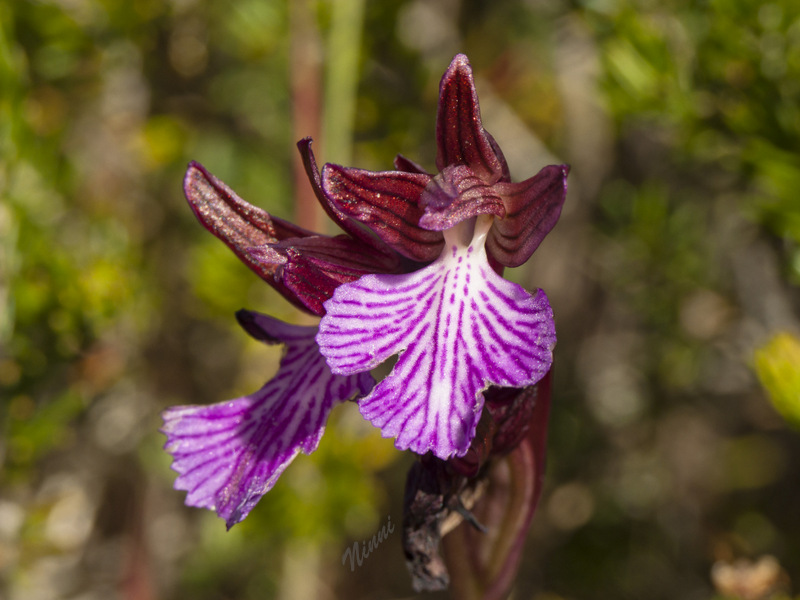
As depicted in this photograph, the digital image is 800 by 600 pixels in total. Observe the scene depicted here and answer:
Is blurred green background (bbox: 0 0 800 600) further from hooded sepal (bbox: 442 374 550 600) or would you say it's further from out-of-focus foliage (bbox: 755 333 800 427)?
hooded sepal (bbox: 442 374 550 600)

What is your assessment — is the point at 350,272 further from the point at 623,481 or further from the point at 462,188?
the point at 623,481

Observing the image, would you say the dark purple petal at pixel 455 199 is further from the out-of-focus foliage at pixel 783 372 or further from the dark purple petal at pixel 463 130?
the out-of-focus foliage at pixel 783 372

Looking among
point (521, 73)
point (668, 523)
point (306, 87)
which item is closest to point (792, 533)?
point (668, 523)

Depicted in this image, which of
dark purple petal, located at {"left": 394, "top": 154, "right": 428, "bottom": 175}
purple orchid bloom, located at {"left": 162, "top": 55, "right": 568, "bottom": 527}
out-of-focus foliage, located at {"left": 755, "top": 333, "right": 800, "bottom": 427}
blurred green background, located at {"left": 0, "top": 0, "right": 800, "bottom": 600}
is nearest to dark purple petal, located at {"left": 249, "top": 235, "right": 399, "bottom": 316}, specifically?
purple orchid bloom, located at {"left": 162, "top": 55, "right": 568, "bottom": 527}

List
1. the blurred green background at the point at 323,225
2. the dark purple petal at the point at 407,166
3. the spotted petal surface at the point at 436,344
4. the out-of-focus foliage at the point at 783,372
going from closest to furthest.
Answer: the spotted petal surface at the point at 436,344 → the dark purple petal at the point at 407,166 → the out-of-focus foliage at the point at 783,372 → the blurred green background at the point at 323,225

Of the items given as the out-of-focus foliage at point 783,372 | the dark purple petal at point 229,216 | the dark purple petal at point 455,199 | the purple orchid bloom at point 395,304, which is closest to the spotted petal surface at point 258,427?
the purple orchid bloom at point 395,304
